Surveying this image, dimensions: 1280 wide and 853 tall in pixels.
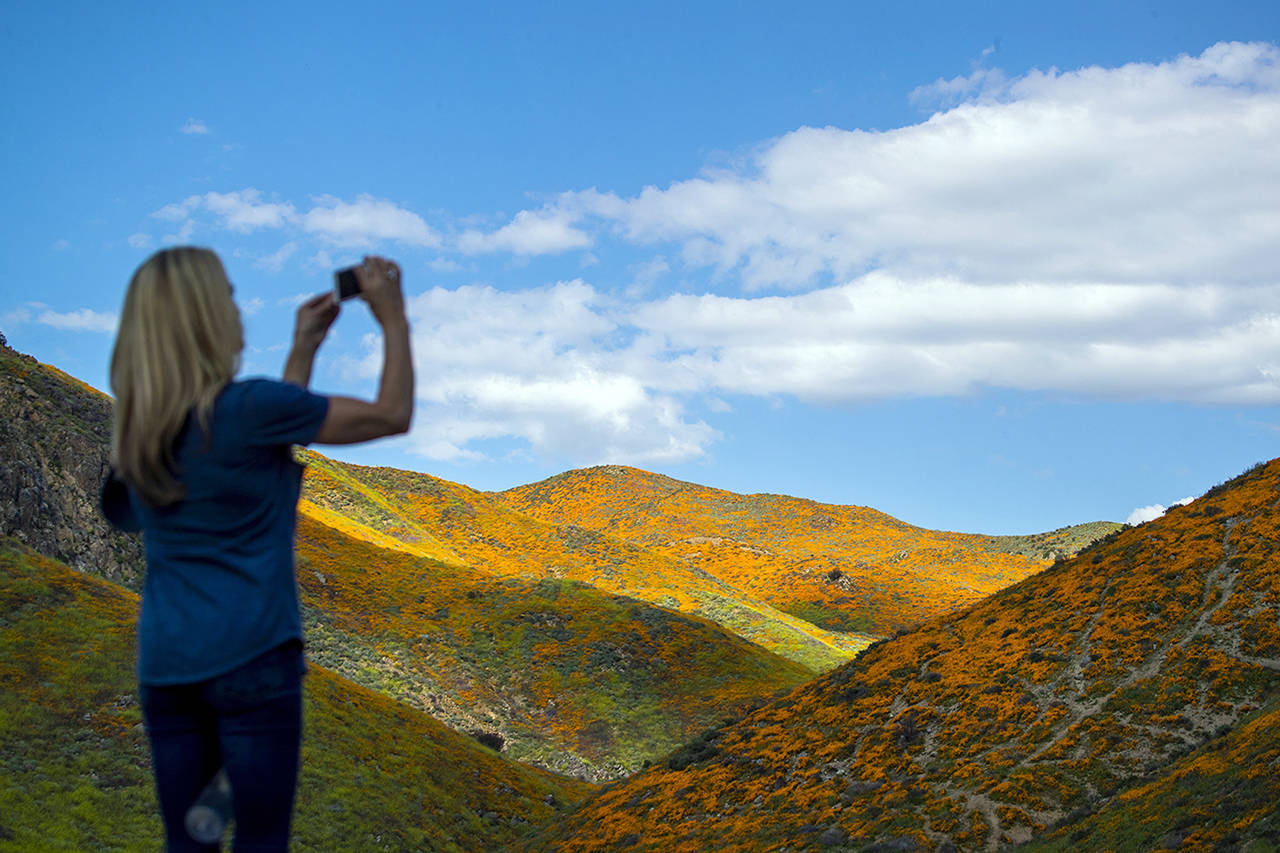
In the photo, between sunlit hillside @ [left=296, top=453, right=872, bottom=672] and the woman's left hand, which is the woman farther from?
sunlit hillside @ [left=296, top=453, right=872, bottom=672]

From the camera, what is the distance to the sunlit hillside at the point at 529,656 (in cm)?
4928

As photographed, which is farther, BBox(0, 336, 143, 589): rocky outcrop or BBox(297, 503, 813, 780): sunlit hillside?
BBox(297, 503, 813, 780): sunlit hillside

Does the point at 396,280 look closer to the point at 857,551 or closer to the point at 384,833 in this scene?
the point at 384,833

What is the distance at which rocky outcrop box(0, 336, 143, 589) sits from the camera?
34.6 meters

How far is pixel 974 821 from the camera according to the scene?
20.3 metres

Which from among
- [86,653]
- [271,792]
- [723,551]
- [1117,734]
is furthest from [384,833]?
[723,551]

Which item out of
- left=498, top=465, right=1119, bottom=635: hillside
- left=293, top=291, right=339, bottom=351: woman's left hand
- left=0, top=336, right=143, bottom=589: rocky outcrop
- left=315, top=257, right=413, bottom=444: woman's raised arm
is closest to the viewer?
left=315, top=257, right=413, bottom=444: woman's raised arm

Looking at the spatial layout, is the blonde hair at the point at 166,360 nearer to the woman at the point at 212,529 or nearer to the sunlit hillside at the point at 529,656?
the woman at the point at 212,529

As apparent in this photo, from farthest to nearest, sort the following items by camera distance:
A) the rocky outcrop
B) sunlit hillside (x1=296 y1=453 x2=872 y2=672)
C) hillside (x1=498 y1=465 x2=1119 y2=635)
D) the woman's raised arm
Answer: hillside (x1=498 y1=465 x2=1119 y2=635), sunlit hillside (x1=296 y1=453 x2=872 y2=672), the rocky outcrop, the woman's raised arm

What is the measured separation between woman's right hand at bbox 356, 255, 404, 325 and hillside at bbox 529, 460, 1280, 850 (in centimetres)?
1671

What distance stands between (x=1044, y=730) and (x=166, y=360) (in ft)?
82.4

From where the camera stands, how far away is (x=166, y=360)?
3.16 metres

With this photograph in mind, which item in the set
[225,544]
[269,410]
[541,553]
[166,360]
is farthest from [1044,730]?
[541,553]

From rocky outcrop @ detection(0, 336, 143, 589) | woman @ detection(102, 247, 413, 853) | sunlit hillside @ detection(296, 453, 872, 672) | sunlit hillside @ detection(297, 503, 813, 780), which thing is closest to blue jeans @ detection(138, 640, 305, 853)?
woman @ detection(102, 247, 413, 853)
